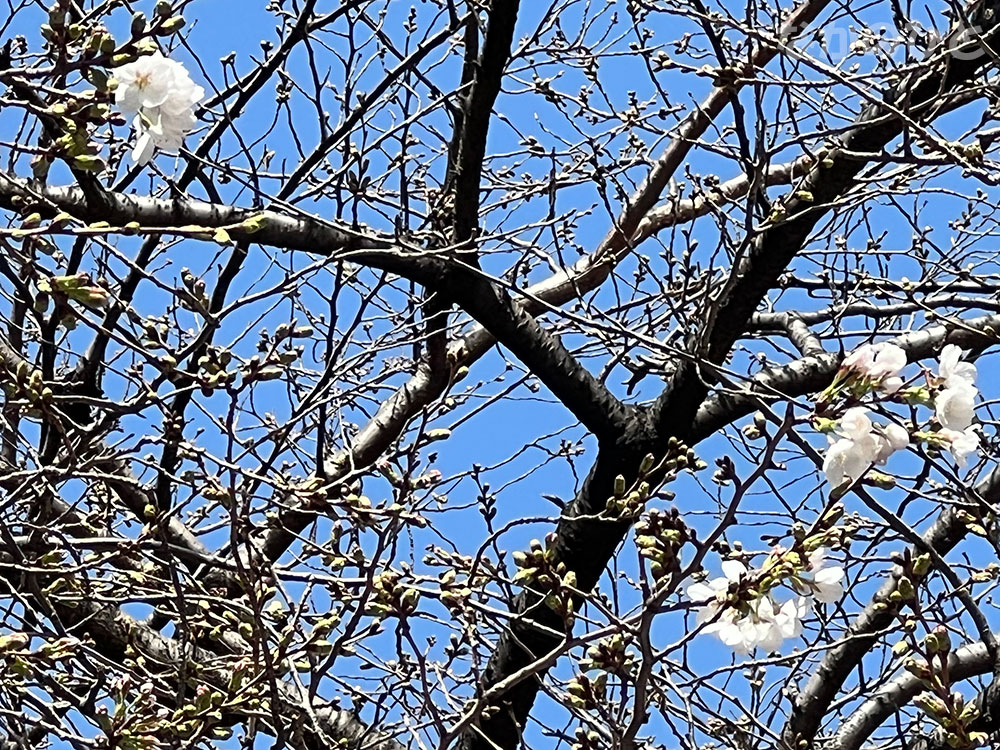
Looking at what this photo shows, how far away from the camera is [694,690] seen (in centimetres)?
292

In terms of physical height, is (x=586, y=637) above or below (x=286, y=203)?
below

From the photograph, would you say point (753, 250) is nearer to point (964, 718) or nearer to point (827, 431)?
point (827, 431)

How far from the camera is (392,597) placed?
6.96 feet

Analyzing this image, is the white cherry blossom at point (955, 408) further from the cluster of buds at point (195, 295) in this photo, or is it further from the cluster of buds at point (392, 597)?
the cluster of buds at point (195, 295)

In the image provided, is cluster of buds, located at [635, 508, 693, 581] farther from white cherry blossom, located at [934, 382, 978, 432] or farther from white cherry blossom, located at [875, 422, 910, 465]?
white cherry blossom, located at [934, 382, 978, 432]

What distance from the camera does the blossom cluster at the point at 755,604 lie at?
1.89 metres

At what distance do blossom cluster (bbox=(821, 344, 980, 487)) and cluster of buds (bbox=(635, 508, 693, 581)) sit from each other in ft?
0.92

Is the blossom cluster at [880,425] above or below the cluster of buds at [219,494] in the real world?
below

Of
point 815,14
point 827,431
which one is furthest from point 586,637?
point 815,14

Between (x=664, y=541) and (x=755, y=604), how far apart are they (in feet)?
0.62

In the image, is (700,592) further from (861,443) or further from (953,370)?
(953,370)

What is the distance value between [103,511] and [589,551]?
61.8 inches

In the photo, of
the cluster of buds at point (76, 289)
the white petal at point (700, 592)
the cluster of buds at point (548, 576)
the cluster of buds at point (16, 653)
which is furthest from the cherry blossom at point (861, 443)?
the cluster of buds at point (16, 653)

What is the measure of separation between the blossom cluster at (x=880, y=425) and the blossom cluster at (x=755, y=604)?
17cm
